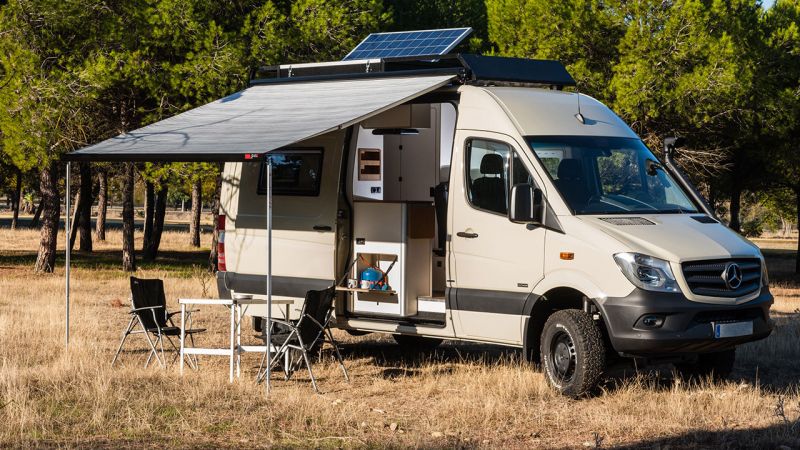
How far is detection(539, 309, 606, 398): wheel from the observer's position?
9.82m

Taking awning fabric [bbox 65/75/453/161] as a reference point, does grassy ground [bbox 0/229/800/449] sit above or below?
below

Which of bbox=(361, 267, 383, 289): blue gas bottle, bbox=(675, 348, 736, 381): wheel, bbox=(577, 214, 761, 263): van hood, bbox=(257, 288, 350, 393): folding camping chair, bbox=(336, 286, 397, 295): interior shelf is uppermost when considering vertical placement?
bbox=(577, 214, 761, 263): van hood

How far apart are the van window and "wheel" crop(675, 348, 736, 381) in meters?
4.27

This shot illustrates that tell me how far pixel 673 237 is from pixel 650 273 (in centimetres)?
44

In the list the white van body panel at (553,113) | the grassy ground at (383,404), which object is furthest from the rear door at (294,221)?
the white van body panel at (553,113)

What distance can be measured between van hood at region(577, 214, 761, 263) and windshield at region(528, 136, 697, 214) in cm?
25

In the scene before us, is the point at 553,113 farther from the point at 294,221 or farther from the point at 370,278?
the point at 294,221

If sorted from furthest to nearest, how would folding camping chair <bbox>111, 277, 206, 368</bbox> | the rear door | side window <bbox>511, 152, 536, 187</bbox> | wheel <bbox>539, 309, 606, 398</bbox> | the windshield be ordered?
1. the rear door
2. folding camping chair <bbox>111, 277, 206, 368</bbox>
3. side window <bbox>511, 152, 536, 187</bbox>
4. the windshield
5. wheel <bbox>539, 309, 606, 398</bbox>

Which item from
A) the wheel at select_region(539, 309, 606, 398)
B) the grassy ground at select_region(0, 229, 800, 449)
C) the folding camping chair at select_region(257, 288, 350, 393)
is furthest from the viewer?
the folding camping chair at select_region(257, 288, 350, 393)

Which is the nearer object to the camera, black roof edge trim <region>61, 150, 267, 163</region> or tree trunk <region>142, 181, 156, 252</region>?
black roof edge trim <region>61, 150, 267, 163</region>

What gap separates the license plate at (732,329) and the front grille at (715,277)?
0.83 ft

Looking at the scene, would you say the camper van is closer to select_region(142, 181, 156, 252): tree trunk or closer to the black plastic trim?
the black plastic trim

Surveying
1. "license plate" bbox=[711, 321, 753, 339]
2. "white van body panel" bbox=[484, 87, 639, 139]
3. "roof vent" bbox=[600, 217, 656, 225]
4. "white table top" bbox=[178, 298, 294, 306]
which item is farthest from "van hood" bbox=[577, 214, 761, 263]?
"white table top" bbox=[178, 298, 294, 306]

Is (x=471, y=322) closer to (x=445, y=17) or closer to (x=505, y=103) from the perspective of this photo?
(x=505, y=103)
